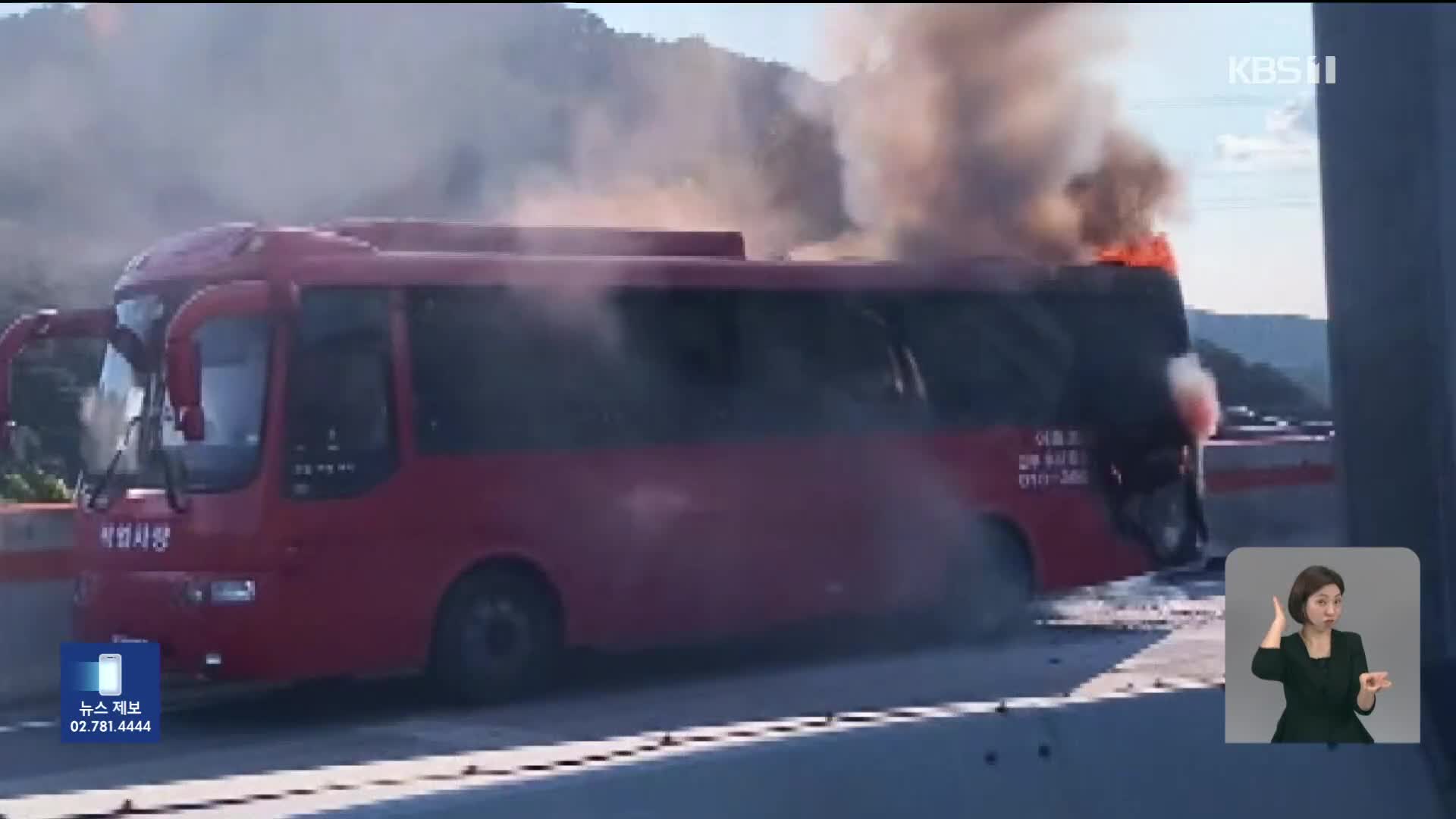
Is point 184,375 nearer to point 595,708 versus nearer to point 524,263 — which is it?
point 524,263

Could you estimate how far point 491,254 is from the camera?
42.4ft

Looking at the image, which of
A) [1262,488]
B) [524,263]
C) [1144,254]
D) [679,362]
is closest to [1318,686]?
[524,263]

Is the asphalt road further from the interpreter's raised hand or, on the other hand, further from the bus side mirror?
the bus side mirror

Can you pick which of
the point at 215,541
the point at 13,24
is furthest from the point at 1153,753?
the point at 215,541

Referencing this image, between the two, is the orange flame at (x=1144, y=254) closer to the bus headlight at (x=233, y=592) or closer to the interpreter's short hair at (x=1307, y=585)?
the bus headlight at (x=233, y=592)

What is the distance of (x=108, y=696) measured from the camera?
947cm

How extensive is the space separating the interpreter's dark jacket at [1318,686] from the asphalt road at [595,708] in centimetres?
53

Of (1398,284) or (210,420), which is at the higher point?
(1398,284)

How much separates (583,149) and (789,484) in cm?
273

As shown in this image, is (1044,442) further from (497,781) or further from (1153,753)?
(497,781)

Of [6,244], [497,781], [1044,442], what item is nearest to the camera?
[497,781]

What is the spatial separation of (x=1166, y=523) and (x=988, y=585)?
1765 millimetres

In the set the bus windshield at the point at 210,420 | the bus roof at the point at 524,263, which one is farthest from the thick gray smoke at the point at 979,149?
the bus windshield at the point at 210,420

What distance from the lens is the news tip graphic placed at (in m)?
9.40
